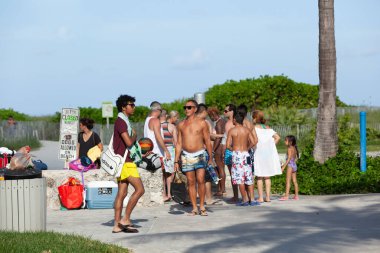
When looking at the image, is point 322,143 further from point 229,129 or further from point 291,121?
point 291,121

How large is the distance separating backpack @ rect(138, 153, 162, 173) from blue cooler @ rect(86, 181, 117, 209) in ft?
2.29

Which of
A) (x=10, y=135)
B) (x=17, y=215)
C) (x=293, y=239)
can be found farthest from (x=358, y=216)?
(x=10, y=135)

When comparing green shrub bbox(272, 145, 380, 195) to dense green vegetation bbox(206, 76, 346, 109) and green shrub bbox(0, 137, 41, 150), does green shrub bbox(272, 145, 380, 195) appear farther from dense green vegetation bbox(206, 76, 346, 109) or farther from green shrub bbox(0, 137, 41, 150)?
dense green vegetation bbox(206, 76, 346, 109)

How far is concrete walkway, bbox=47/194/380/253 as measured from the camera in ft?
36.3

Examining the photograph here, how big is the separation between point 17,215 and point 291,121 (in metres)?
28.8

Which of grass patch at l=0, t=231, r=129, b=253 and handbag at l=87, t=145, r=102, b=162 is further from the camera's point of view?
handbag at l=87, t=145, r=102, b=162

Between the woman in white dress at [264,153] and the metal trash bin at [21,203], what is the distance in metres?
5.46

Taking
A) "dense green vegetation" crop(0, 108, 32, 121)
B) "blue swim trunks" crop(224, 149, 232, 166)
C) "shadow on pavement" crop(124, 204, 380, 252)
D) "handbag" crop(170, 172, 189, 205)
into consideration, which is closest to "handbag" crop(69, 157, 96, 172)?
"handbag" crop(170, 172, 189, 205)

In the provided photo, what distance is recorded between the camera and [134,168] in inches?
497

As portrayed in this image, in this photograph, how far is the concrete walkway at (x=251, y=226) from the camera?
1107 centimetres

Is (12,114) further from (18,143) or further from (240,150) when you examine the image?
(240,150)

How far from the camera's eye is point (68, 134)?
21891 mm

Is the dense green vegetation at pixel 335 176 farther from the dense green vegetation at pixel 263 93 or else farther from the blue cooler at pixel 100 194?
the dense green vegetation at pixel 263 93

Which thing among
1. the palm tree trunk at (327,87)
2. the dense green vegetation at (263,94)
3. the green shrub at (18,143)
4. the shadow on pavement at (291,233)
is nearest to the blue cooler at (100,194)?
the shadow on pavement at (291,233)
